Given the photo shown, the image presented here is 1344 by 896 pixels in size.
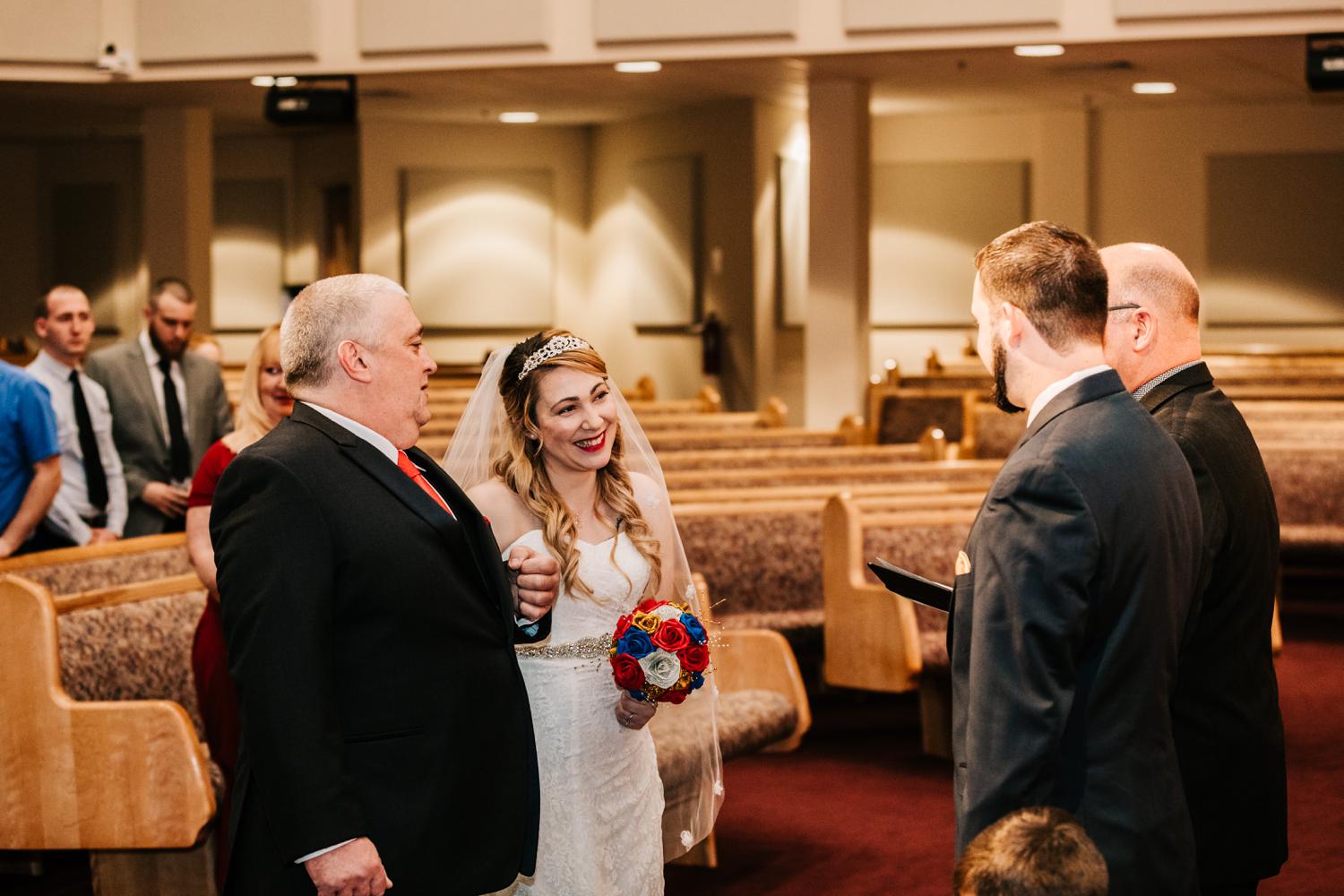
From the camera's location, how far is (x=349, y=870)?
77.6 inches

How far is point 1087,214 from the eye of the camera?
1291 cm

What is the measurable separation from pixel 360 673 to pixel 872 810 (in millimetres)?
2981

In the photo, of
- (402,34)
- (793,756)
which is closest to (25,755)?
(793,756)

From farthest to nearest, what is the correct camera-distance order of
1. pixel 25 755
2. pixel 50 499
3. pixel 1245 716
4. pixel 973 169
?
pixel 973 169 → pixel 50 499 → pixel 25 755 → pixel 1245 716

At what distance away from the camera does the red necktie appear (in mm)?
2178

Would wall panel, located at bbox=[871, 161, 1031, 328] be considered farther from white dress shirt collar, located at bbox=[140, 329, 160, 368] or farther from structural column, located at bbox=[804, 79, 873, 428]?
white dress shirt collar, located at bbox=[140, 329, 160, 368]

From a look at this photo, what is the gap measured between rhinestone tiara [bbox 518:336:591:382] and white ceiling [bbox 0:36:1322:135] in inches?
262

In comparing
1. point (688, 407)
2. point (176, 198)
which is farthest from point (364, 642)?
point (176, 198)

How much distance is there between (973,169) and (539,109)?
152 inches

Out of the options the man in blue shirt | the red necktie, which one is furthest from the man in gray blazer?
the red necktie

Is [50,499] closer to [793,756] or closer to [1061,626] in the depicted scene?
[793,756]

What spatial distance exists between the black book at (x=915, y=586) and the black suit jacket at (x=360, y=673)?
582 mm

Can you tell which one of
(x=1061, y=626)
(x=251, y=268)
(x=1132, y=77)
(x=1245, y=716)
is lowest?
(x=1245, y=716)

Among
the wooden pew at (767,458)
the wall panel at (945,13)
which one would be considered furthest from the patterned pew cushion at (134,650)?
the wall panel at (945,13)
